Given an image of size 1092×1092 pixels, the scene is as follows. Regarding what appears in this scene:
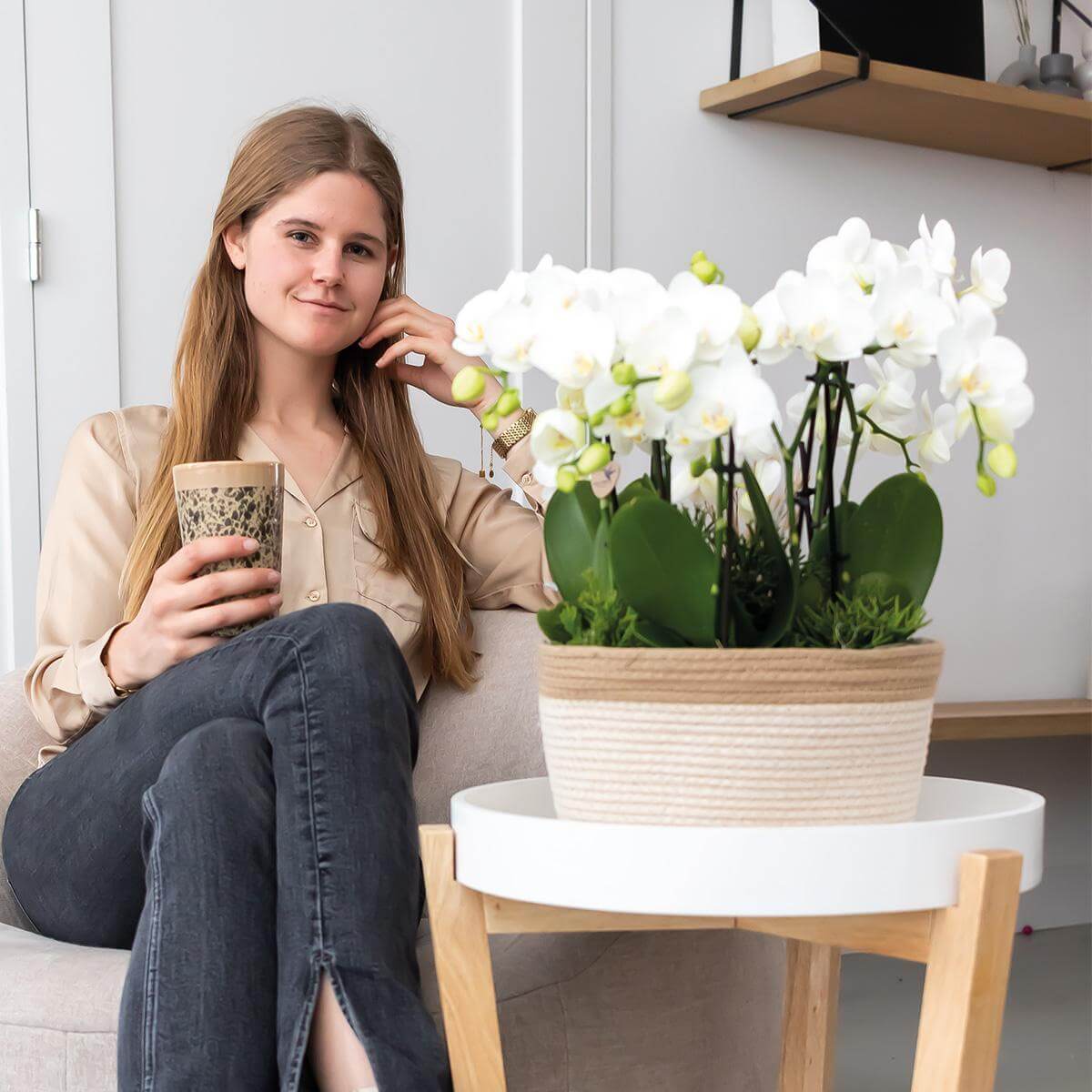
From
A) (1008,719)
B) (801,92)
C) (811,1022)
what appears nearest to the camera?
(811,1022)

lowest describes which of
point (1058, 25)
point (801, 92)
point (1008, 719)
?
point (1008, 719)

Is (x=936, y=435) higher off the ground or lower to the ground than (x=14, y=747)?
higher

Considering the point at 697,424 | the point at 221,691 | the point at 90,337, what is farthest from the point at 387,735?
the point at 90,337

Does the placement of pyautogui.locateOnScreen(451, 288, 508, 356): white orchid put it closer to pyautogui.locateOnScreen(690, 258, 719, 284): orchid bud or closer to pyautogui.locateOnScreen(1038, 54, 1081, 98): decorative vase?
pyautogui.locateOnScreen(690, 258, 719, 284): orchid bud

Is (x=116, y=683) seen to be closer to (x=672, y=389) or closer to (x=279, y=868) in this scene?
(x=279, y=868)

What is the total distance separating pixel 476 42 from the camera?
2258 millimetres

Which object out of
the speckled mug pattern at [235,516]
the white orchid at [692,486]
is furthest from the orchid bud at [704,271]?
the speckled mug pattern at [235,516]

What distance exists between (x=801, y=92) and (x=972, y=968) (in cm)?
196

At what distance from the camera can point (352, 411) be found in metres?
1.64

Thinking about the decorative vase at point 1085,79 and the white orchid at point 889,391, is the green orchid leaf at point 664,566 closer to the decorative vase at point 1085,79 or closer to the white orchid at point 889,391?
the white orchid at point 889,391

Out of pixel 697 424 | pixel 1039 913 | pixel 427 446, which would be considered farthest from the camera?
pixel 1039 913

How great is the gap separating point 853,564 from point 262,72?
1573 millimetres

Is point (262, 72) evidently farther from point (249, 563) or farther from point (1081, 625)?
point (1081, 625)

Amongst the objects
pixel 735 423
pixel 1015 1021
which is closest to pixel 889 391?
pixel 735 423
